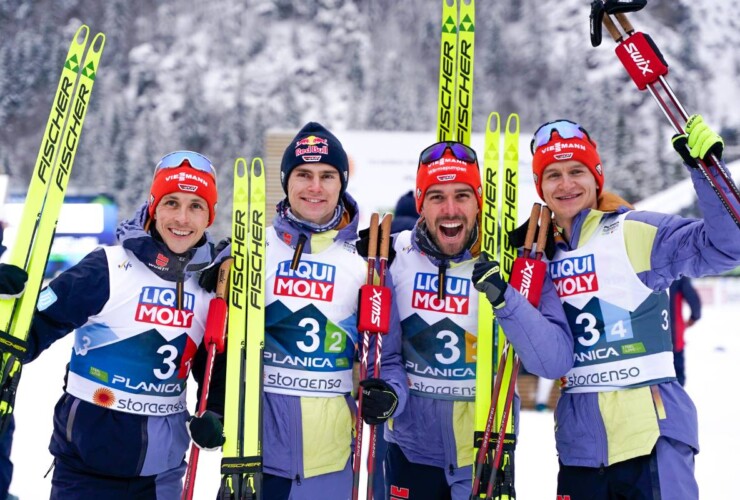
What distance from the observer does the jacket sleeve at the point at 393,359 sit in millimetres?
2887

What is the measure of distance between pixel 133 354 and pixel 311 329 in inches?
26.2

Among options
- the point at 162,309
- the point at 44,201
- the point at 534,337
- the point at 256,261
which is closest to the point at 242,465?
the point at 162,309

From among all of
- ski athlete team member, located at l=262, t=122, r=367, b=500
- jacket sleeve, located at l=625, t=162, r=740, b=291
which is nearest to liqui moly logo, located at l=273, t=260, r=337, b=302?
ski athlete team member, located at l=262, t=122, r=367, b=500

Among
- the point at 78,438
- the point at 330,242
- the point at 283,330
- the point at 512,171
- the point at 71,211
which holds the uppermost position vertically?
the point at 71,211

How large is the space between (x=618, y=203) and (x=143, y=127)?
6520 cm

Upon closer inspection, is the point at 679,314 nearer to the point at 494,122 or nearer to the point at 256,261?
the point at 494,122

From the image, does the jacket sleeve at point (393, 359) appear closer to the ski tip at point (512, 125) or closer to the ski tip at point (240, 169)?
the ski tip at point (240, 169)

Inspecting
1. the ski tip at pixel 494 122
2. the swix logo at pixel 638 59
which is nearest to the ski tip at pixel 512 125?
the ski tip at pixel 494 122

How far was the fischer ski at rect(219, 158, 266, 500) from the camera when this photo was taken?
Answer: 2703 millimetres

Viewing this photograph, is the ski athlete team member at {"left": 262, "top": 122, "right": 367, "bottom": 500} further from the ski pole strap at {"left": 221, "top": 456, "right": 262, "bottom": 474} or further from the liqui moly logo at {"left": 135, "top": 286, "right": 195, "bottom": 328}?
the liqui moly logo at {"left": 135, "top": 286, "right": 195, "bottom": 328}

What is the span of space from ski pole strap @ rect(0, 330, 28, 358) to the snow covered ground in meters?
0.49

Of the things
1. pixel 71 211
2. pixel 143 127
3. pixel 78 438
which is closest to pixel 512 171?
pixel 78 438

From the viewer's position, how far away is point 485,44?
74.9 meters

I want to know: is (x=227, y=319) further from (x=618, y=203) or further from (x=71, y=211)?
(x=71, y=211)
